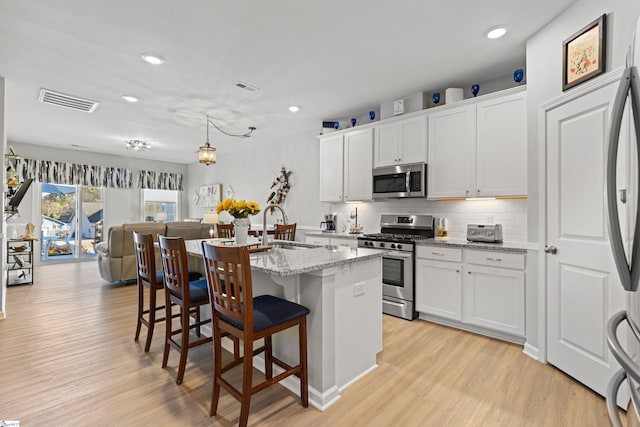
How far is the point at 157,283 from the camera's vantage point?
2.75m

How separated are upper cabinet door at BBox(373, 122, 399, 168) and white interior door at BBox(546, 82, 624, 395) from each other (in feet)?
5.67

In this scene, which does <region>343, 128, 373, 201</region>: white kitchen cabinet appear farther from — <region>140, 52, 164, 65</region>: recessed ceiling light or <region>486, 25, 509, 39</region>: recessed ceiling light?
<region>140, 52, 164, 65</region>: recessed ceiling light

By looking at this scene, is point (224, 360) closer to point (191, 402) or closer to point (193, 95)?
point (191, 402)

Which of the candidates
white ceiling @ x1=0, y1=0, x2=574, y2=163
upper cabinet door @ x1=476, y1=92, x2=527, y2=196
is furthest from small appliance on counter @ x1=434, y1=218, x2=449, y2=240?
white ceiling @ x1=0, y1=0, x2=574, y2=163

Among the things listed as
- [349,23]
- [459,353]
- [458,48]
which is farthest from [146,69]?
[459,353]

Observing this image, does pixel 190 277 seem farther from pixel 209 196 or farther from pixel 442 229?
pixel 209 196

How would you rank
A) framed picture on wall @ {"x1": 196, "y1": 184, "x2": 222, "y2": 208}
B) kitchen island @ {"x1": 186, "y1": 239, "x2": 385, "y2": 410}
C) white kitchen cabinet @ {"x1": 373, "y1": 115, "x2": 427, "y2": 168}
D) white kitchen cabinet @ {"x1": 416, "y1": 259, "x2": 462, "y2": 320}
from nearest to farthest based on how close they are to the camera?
Answer: 1. kitchen island @ {"x1": 186, "y1": 239, "x2": 385, "y2": 410}
2. white kitchen cabinet @ {"x1": 416, "y1": 259, "x2": 462, "y2": 320}
3. white kitchen cabinet @ {"x1": 373, "y1": 115, "x2": 427, "y2": 168}
4. framed picture on wall @ {"x1": 196, "y1": 184, "x2": 222, "y2": 208}

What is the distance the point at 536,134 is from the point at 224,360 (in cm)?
323

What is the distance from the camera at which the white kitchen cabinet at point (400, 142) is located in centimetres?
372

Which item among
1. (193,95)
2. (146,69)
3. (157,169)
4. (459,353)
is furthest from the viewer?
(157,169)

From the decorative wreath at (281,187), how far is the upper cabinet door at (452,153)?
10.0 ft

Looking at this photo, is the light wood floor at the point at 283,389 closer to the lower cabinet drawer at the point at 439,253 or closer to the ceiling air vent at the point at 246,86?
the lower cabinet drawer at the point at 439,253

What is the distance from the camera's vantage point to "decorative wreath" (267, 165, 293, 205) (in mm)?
6075

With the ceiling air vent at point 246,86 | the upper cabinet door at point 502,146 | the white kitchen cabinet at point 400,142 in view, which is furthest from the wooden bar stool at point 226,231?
the upper cabinet door at point 502,146
